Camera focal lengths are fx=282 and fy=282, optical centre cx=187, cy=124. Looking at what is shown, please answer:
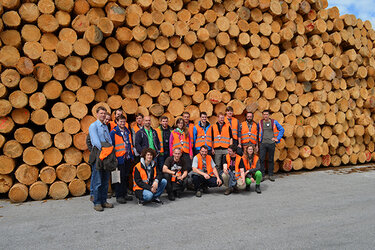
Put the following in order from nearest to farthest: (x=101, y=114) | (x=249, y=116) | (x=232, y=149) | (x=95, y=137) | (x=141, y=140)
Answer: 1. (x=95, y=137)
2. (x=101, y=114)
3. (x=141, y=140)
4. (x=232, y=149)
5. (x=249, y=116)

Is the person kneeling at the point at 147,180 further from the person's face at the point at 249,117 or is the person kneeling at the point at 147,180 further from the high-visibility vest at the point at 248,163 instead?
the person's face at the point at 249,117

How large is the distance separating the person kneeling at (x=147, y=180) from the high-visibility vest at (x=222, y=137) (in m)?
1.87

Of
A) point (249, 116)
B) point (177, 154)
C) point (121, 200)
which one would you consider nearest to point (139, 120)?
point (177, 154)

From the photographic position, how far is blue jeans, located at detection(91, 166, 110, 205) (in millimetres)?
4898

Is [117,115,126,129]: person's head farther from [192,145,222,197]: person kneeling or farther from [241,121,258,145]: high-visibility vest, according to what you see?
[241,121,258,145]: high-visibility vest

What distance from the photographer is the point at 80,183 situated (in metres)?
5.89

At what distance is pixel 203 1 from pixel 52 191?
227 inches

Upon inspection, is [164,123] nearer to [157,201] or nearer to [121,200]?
[157,201]

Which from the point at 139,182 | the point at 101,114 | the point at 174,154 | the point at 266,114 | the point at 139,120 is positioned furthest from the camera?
the point at 266,114

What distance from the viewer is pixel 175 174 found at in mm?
5719

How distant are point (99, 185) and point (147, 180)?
2.85 ft

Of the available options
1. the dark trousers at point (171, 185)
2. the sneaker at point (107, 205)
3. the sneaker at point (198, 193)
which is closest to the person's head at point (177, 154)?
the dark trousers at point (171, 185)

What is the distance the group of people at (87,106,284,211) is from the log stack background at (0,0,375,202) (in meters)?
0.57

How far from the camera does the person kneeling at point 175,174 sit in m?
5.63
